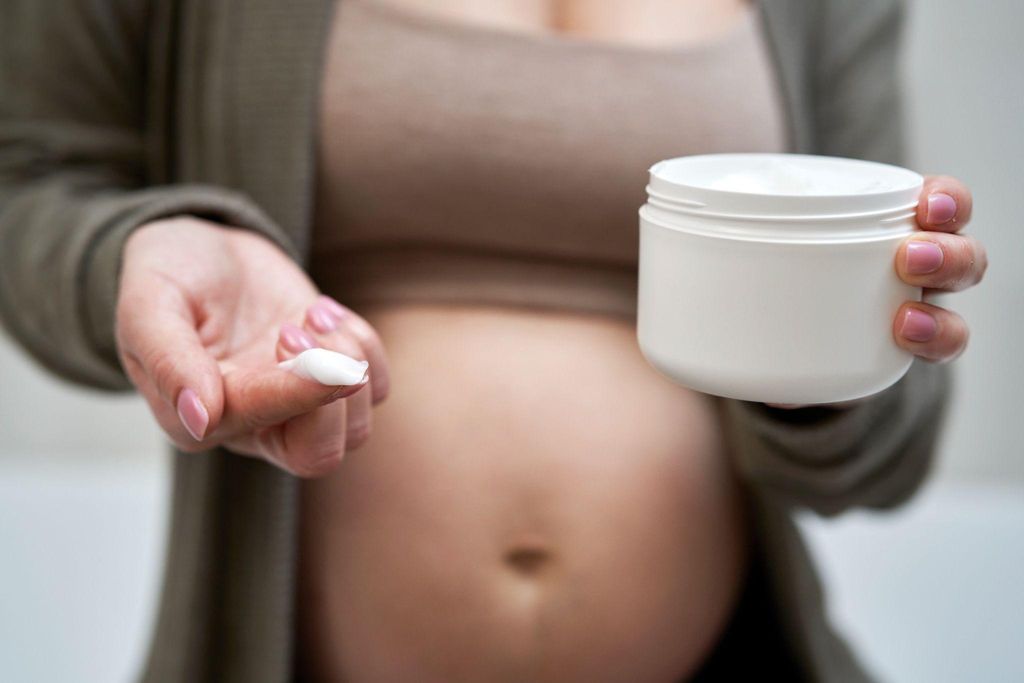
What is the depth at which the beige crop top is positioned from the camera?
1.36 ft

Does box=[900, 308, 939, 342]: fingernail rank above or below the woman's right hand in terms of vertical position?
above

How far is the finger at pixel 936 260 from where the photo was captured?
24 cm

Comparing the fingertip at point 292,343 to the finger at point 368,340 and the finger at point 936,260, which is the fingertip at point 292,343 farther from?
the finger at point 936,260

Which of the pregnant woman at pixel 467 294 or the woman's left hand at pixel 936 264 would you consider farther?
the pregnant woman at pixel 467 294

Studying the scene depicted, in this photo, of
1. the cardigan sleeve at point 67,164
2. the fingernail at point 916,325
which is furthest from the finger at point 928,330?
the cardigan sleeve at point 67,164

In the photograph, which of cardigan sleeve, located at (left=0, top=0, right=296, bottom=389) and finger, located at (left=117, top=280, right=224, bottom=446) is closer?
finger, located at (left=117, top=280, right=224, bottom=446)

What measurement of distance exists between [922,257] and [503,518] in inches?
9.7

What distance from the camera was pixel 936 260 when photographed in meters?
0.24

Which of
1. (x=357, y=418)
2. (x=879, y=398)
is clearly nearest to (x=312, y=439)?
(x=357, y=418)

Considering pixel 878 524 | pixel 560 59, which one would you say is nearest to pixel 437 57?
pixel 560 59

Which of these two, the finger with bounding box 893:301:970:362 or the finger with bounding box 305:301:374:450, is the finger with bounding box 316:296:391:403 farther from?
the finger with bounding box 893:301:970:362

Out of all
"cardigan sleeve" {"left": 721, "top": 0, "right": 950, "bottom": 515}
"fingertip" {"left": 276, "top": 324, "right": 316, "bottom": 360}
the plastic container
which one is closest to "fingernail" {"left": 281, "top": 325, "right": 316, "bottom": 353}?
"fingertip" {"left": 276, "top": 324, "right": 316, "bottom": 360}

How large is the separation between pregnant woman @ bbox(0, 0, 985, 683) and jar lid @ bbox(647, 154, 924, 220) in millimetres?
139

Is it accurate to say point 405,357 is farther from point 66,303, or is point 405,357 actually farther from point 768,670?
point 768,670
